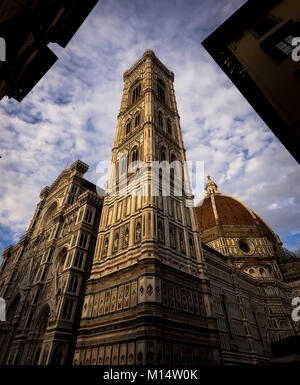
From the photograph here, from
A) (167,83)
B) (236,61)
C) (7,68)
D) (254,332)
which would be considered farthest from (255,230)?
(7,68)

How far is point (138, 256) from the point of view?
51.4 feet

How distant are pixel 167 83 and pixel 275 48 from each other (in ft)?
84.8

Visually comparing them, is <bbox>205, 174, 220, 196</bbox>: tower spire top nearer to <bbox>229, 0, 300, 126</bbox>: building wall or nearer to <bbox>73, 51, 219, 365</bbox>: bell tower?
<bbox>73, 51, 219, 365</bbox>: bell tower

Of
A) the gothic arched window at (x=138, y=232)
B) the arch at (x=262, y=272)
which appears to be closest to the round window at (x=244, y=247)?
the arch at (x=262, y=272)

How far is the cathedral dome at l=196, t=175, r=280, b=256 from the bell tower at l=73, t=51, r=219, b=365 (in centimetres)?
2824

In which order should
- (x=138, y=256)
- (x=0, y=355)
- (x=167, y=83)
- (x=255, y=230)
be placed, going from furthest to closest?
(x=255, y=230) < (x=167, y=83) < (x=0, y=355) < (x=138, y=256)

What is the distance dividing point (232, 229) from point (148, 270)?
39295 mm

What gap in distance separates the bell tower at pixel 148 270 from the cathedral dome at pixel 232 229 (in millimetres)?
28238

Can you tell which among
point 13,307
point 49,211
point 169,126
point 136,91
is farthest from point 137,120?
point 13,307

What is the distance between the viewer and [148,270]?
14336 mm

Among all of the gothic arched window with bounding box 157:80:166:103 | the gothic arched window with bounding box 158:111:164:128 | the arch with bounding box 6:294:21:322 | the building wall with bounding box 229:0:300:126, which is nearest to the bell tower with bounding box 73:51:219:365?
the gothic arched window with bounding box 158:111:164:128

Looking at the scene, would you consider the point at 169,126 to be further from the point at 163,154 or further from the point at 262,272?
the point at 262,272

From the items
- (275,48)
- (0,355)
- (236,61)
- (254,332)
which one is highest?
(236,61)
